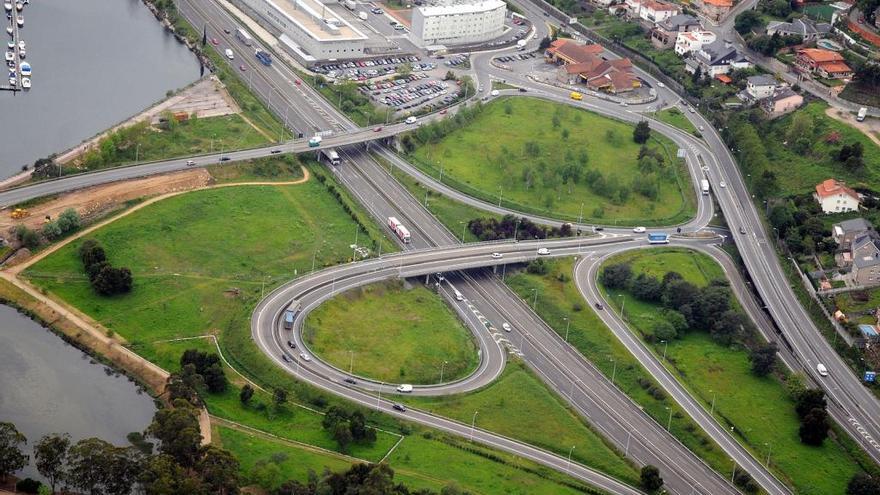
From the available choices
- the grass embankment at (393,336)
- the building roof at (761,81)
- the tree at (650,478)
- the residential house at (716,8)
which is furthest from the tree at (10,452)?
the residential house at (716,8)

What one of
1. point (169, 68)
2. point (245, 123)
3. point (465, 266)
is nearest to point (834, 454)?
point (465, 266)

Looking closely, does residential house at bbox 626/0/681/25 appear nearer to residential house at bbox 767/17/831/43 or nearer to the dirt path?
residential house at bbox 767/17/831/43

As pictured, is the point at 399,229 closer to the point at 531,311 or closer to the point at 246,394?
the point at 531,311

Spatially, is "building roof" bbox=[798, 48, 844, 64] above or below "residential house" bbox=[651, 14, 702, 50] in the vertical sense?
above

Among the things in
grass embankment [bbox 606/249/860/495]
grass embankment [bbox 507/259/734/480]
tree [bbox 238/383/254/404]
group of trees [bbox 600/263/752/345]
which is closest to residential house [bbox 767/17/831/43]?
grass embankment [bbox 606/249/860/495]

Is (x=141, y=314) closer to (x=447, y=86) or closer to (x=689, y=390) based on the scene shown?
(x=689, y=390)

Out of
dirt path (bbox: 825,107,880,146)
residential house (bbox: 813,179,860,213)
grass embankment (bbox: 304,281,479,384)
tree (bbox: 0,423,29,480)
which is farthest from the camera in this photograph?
dirt path (bbox: 825,107,880,146)

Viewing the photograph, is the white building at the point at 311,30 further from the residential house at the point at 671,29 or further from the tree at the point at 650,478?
the tree at the point at 650,478
